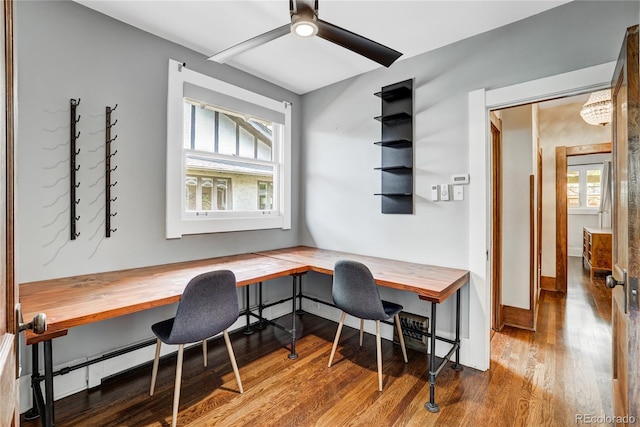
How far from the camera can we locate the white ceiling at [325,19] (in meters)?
2.12

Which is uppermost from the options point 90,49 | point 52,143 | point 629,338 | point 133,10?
point 133,10

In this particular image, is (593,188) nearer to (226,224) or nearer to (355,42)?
(355,42)

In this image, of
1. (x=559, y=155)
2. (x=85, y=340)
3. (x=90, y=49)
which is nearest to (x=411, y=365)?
(x=85, y=340)

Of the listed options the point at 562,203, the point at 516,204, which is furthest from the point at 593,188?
the point at 516,204

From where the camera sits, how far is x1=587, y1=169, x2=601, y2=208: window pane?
680cm

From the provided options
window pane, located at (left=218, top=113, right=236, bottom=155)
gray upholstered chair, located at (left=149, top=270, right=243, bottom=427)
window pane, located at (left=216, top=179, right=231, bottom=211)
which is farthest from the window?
gray upholstered chair, located at (left=149, top=270, right=243, bottom=427)

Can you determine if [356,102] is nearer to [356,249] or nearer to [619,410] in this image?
[356,249]

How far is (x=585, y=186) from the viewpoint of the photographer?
6.93 metres

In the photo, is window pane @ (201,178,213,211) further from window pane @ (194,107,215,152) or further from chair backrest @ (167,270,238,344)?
chair backrest @ (167,270,238,344)

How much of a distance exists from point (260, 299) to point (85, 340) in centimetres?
144

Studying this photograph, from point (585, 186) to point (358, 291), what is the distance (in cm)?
747

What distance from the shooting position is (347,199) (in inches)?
133

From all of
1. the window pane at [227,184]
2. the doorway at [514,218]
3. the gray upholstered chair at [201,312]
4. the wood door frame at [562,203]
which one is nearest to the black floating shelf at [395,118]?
the doorway at [514,218]

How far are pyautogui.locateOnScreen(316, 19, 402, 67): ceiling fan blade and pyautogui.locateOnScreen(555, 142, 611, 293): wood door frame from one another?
3870mm
